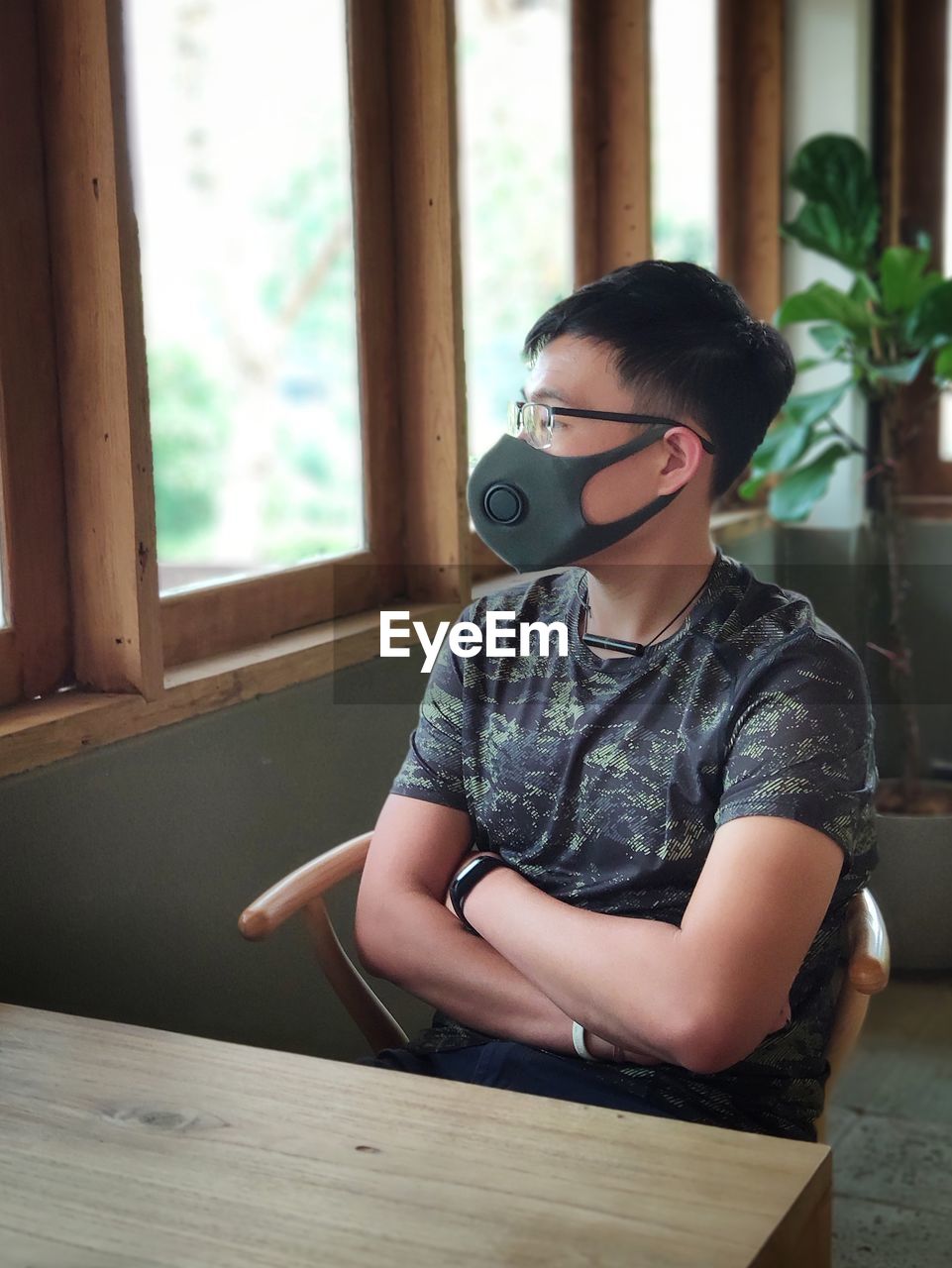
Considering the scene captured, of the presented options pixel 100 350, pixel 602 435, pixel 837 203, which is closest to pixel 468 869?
pixel 602 435

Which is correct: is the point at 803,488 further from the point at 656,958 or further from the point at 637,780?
the point at 656,958

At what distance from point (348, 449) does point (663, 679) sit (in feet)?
3.89

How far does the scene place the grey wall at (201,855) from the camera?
164 centimetres

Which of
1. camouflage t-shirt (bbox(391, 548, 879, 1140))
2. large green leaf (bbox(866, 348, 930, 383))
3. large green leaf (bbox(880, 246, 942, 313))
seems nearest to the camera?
camouflage t-shirt (bbox(391, 548, 879, 1140))

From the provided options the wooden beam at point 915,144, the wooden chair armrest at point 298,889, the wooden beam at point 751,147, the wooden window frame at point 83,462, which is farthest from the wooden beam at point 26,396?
the wooden beam at point 915,144

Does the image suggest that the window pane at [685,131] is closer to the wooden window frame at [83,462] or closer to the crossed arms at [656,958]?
the wooden window frame at [83,462]

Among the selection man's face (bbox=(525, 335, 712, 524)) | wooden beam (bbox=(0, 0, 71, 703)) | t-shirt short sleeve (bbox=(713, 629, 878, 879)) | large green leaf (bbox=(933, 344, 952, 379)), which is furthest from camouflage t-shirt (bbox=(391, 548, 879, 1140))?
large green leaf (bbox=(933, 344, 952, 379))

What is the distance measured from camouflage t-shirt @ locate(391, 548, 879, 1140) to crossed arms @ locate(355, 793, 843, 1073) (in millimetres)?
30

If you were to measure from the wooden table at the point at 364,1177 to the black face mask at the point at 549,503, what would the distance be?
2.22 ft

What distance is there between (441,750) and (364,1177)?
0.71 metres

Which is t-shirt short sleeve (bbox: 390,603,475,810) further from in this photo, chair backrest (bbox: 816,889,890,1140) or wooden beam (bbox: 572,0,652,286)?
wooden beam (bbox: 572,0,652,286)

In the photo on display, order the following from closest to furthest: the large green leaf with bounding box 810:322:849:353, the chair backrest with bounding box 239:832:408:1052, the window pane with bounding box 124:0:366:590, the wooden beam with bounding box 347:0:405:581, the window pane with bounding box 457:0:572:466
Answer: the chair backrest with bounding box 239:832:408:1052, the window pane with bounding box 124:0:366:590, the wooden beam with bounding box 347:0:405:581, the window pane with bounding box 457:0:572:466, the large green leaf with bounding box 810:322:849:353

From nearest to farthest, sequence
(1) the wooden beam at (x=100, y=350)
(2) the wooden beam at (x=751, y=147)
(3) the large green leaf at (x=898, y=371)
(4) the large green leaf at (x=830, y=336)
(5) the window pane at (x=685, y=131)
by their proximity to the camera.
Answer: (1) the wooden beam at (x=100, y=350) < (3) the large green leaf at (x=898, y=371) < (4) the large green leaf at (x=830, y=336) < (5) the window pane at (x=685, y=131) < (2) the wooden beam at (x=751, y=147)

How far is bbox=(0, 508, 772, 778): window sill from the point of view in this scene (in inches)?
63.5
